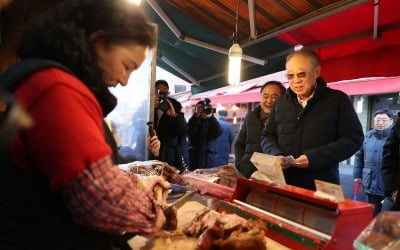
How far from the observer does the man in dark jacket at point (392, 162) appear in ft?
10.8

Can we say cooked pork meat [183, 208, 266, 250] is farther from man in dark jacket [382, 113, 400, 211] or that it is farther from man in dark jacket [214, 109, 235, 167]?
man in dark jacket [214, 109, 235, 167]

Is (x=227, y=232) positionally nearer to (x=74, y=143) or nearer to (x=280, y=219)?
(x=280, y=219)

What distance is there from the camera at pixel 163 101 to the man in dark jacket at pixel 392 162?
2.31 m

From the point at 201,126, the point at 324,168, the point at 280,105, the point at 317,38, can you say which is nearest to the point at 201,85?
the point at 201,126

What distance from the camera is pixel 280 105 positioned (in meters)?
2.42

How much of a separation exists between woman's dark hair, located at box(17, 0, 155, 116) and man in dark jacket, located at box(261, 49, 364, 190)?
4.67 feet

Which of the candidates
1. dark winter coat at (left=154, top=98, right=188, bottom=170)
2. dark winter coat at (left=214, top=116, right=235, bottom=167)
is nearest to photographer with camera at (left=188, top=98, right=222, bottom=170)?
dark winter coat at (left=214, top=116, right=235, bottom=167)

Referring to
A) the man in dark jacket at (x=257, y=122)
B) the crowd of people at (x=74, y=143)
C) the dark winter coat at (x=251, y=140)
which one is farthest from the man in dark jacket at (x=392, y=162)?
the crowd of people at (x=74, y=143)

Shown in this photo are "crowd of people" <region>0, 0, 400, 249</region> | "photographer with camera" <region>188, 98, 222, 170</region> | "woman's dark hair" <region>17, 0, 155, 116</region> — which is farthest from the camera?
"photographer with camera" <region>188, 98, 222, 170</region>

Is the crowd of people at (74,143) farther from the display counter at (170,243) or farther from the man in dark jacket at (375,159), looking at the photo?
the man in dark jacket at (375,159)

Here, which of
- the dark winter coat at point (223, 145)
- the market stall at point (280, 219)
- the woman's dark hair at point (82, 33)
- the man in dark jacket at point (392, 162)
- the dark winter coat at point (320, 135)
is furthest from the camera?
the dark winter coat at point (223, 145)

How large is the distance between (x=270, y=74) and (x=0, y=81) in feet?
12.6

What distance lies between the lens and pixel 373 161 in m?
4.50

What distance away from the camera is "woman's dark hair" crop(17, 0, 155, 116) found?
2.79ft
